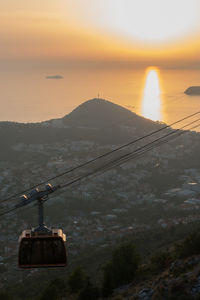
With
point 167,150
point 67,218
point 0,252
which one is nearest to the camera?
point 0,252

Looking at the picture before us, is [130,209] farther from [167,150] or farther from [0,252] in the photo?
[167,150]

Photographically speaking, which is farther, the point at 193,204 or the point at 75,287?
the point at 193,204

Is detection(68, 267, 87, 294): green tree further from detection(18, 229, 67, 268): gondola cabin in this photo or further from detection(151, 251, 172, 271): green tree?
detection(18, 229, 67, 268): gondola cabin

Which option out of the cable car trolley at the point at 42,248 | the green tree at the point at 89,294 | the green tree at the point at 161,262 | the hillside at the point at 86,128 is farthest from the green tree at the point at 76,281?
the hillside at the point at 86,128

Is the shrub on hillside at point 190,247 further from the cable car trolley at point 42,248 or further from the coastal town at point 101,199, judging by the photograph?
the coastal town at point 101,199

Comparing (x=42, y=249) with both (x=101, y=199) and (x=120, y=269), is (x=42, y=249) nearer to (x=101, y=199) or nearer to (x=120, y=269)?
(x=120, y=269)

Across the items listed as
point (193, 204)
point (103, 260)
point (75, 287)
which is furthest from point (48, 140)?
point (75, 287)

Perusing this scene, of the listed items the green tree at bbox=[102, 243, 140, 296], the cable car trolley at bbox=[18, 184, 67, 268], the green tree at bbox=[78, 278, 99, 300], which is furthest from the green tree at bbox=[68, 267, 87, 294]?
→ the cable car trolley at bbox=[18, 184, 67, 268]

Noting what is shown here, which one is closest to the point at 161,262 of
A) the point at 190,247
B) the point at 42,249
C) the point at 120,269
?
the point at 190,247

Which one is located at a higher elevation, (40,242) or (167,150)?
(167,150)
